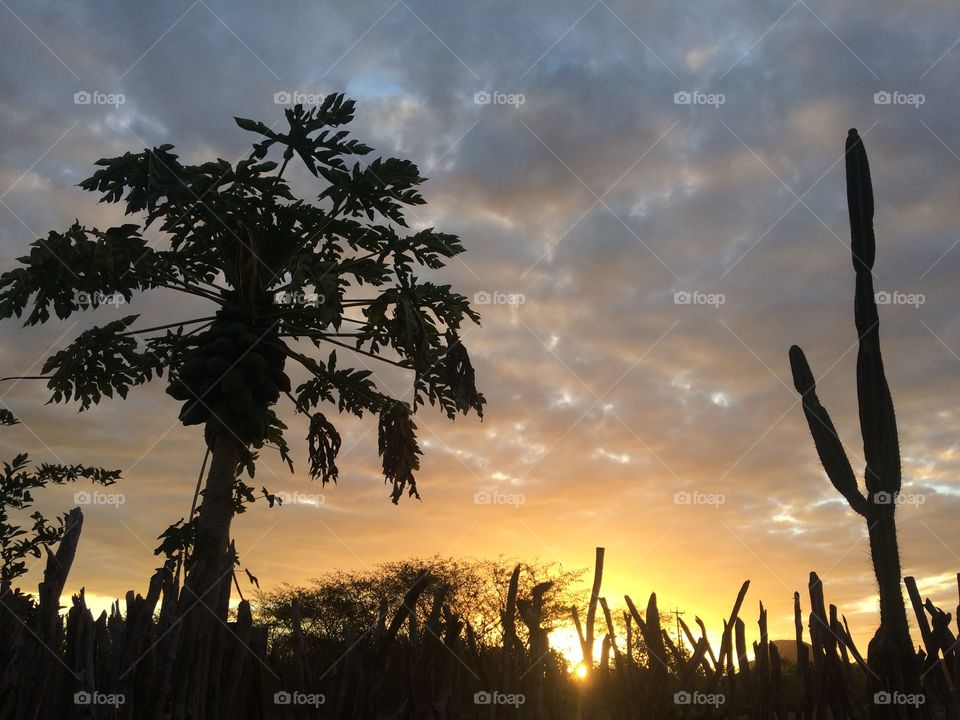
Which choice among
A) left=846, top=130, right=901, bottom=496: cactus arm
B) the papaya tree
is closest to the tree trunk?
the papaya tree

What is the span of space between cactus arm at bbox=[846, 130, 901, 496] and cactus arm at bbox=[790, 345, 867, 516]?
293mm

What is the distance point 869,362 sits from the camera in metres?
12.9

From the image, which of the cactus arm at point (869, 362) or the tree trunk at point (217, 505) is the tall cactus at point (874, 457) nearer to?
the cactus arm at point (869, 362)

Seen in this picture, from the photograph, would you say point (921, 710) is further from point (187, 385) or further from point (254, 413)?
point (187, 385)

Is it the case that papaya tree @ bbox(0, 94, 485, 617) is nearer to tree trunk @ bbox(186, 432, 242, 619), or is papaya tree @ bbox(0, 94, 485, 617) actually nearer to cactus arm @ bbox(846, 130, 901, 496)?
tree trunk @ bbox(186, 432, 242, 619)

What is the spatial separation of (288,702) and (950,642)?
480 cm

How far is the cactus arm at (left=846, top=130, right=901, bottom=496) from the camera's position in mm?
12555

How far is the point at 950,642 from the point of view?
5.95m

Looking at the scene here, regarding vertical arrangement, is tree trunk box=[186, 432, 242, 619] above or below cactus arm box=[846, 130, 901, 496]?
below

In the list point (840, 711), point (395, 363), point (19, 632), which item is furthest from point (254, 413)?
point (840, 711)

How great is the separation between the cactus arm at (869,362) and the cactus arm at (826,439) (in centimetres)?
29

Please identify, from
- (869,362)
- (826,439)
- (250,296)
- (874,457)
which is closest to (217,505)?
(250,296)

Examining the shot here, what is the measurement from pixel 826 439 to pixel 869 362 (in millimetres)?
1482

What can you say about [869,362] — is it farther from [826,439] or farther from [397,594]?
[397,594]
